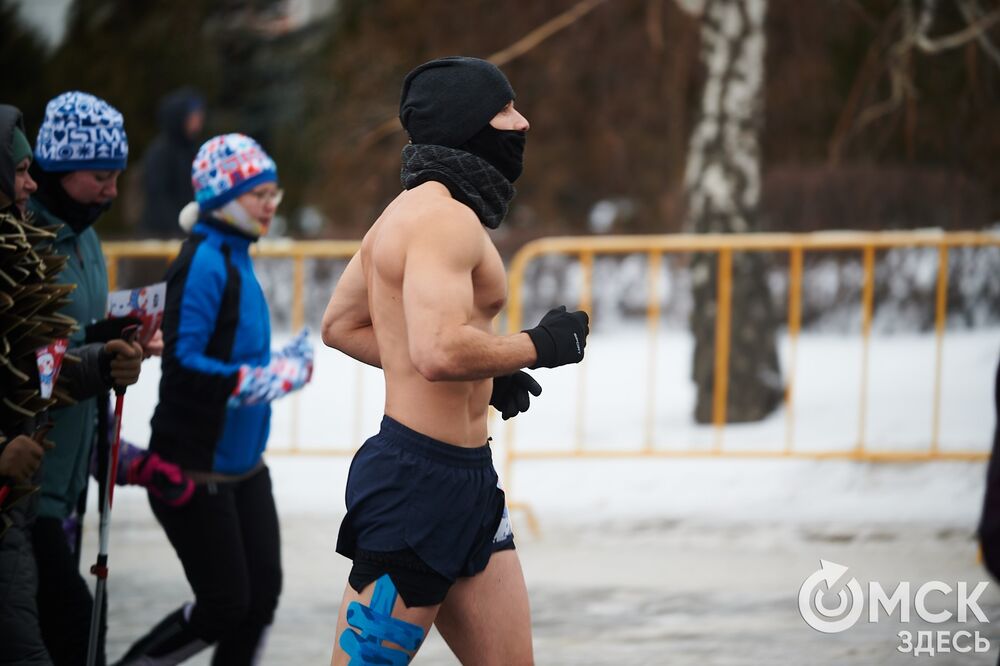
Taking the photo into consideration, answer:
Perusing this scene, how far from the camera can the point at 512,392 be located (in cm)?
365

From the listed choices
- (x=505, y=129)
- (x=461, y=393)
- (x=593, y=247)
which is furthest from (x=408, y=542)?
(x=593, y=247)

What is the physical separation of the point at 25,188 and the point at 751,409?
226 inches

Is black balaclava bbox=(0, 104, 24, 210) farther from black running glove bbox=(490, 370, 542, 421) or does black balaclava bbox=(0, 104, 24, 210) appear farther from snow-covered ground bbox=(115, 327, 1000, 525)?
snow-covered ground bbox=(115, 327, 1000, 525)

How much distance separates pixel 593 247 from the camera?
7250 millimetres

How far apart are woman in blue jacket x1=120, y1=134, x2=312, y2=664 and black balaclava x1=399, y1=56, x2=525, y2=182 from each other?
1.21 metres

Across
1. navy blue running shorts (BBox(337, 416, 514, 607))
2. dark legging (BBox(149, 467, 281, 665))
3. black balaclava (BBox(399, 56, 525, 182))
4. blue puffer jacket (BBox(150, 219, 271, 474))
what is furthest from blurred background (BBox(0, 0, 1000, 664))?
black balaclava (BBox(399, 56, 525, 182))

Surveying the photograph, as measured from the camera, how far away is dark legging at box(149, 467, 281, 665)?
4230mm

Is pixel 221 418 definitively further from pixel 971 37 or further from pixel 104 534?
pixel 971 37

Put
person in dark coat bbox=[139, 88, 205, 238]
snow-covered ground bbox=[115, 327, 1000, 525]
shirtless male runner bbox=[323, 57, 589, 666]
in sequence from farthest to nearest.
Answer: person in dark coat bbox=[139, 88, 205, 238], snow-covered ground bbox=[115, 327, 1000, 525], shirtless male runner bbox=[323, 57, 589, 666]

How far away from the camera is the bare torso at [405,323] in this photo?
10.7ft

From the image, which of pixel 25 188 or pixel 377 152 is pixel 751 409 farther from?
pixel 377 152

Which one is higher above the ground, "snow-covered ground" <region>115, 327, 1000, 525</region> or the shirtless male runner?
the shirtless male runner

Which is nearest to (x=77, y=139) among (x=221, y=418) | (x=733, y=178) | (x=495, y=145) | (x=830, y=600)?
(x=221, y=418)

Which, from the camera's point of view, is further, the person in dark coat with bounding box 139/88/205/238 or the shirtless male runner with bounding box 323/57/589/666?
the person in dark coat with bounding box 139/88/205/238
